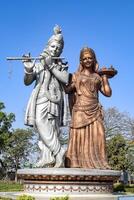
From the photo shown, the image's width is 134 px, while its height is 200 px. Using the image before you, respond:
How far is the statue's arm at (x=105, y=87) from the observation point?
12.1m

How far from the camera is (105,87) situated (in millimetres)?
12133

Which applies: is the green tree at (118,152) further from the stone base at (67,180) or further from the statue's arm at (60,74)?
the stone base at (67,180)

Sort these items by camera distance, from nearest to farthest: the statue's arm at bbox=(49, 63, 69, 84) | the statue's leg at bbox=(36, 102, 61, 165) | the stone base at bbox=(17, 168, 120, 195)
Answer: the stone base at bbox=(17, 168, 120, 195), the statue's leg at bbox=(36, 102, 61, 165), the statue's arm at bbox=(49, 63, 69, 84)

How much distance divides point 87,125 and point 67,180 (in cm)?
199

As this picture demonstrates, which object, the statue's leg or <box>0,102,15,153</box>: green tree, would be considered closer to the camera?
the statue's leg

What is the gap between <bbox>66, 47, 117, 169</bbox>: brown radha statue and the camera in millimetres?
11469

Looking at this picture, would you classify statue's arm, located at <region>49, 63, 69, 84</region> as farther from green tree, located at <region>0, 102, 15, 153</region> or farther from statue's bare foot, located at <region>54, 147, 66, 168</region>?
green tree, located at <region>0, 102, 15, 153</region>

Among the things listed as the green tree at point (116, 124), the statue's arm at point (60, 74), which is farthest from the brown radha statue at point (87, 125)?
the green tree at point (116, 124)

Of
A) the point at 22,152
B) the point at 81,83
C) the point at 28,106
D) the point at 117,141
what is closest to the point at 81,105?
the point at 81,83

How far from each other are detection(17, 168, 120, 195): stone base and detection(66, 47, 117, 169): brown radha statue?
33.2 inches

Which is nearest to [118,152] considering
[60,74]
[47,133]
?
[60,74]

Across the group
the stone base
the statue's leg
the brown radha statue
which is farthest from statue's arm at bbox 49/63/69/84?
the stone base

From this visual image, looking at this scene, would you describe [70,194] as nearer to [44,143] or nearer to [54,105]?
[44,143]

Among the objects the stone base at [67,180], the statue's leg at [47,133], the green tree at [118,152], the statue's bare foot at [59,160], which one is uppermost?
the green tree at [118,152]
